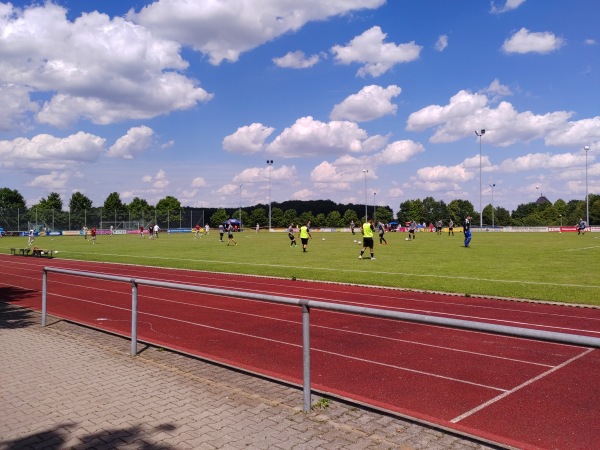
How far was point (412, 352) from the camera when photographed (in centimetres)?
757

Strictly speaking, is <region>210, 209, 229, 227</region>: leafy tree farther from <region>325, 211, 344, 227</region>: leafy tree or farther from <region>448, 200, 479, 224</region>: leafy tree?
<region>448, 200, 479, 224</region>: leafy tree

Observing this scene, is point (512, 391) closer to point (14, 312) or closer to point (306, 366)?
point (306, 366)

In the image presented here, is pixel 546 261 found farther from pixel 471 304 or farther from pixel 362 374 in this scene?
pixel 362 374

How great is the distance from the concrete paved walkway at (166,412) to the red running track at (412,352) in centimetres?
38

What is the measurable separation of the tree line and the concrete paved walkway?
Result: 69.0 m

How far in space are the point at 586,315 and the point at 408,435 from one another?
25.8ft

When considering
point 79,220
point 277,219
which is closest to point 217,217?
point 277,219

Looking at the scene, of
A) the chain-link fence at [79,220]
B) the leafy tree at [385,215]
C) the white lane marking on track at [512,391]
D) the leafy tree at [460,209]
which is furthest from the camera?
Answer: the leafy tree at [460,209]

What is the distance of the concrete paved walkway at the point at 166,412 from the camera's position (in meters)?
4.23

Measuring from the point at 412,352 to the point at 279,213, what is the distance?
460 ft

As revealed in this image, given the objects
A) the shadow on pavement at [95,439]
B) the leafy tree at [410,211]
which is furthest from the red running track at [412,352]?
the leafy tree at [410,211]

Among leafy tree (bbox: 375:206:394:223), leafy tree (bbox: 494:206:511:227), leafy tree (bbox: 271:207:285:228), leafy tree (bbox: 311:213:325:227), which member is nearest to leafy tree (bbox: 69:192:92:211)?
leafy tree (bbox: 271:207:285:228)

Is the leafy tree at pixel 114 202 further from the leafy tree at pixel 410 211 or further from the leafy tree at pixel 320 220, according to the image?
the leafy tree at pixel 410 211

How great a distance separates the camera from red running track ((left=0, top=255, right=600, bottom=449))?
199 inches
